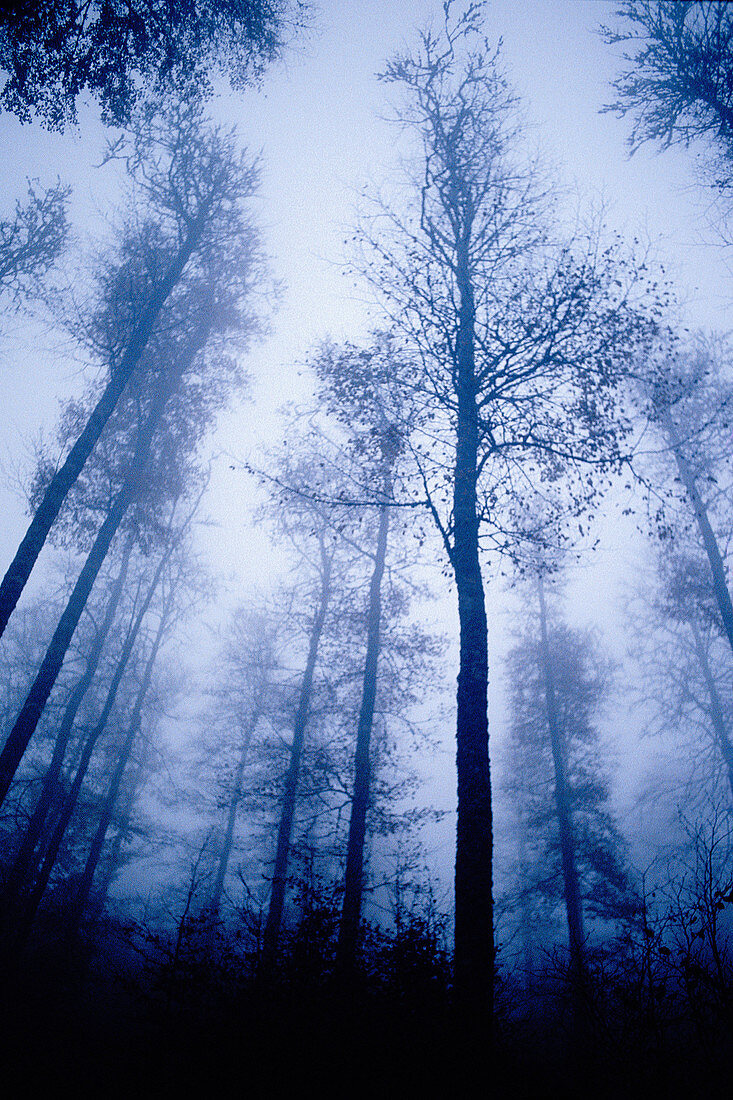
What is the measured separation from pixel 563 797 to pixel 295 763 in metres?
7.84

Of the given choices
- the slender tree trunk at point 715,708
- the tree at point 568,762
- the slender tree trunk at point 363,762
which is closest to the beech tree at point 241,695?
the slender tree trunk at point 363,762

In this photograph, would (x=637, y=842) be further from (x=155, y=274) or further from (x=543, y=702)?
(x=155, y=274)

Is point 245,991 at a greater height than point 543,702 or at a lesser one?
lesser

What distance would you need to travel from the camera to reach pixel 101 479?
12.6 m

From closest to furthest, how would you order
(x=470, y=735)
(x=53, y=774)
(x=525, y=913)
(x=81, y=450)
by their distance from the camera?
(x=470, y=735) → (x=81, y=450) → (x=53, y=774) → (x=525, y=913)

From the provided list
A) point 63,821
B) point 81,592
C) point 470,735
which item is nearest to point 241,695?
point 63,821

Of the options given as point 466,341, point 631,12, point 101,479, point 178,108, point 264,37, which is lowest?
point 466,341

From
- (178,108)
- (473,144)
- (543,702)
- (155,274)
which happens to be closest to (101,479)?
(155,274)

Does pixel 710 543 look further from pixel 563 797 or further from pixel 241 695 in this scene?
pixel 241 695

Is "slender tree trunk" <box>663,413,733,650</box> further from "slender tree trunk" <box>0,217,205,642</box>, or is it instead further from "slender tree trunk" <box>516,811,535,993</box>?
"slender tree trunk" <box>0,217,205,642</box>

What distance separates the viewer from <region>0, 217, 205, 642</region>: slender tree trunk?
7344mm

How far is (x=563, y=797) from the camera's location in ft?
46.3

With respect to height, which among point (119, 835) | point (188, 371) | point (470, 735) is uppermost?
point (188, 371)

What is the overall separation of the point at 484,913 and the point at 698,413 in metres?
14.1
